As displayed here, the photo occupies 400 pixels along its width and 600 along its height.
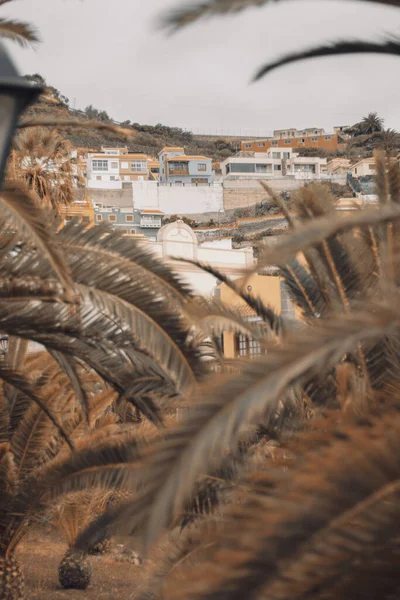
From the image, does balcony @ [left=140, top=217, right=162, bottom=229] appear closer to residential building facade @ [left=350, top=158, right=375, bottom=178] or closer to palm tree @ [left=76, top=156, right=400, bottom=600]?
residential building facade @ [left=350, top=158, right=375, bottom=178]

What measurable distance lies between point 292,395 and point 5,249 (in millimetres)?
2524

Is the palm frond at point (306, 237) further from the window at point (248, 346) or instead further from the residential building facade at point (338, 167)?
the residential building facade at point (338, 167)

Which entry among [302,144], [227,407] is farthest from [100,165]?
[227,407]

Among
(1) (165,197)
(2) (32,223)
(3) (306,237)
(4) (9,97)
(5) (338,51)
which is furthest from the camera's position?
(1) (165,197)

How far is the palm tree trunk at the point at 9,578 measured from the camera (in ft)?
37.1

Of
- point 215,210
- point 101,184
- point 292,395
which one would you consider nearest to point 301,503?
point 292,395

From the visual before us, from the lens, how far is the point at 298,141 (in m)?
144

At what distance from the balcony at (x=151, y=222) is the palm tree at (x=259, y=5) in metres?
71.6

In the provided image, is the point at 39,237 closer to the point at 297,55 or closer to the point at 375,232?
the point at 297,55

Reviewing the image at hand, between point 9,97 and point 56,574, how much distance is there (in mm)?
13663

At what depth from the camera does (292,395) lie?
22.6 ft

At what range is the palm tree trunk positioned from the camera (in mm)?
11297

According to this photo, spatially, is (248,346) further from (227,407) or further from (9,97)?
(227,407)

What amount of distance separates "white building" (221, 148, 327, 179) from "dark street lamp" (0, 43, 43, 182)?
318 ft
